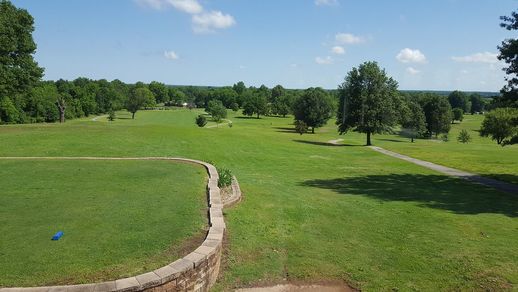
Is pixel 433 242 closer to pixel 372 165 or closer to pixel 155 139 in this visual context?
pixel 372 165

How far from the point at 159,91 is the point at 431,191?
6449 inches

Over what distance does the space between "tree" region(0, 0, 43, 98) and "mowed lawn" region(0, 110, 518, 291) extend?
14.7 m

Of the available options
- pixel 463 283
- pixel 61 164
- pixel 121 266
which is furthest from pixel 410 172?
pixel 121 266

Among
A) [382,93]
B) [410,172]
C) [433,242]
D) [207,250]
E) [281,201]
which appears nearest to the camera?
[207,250]

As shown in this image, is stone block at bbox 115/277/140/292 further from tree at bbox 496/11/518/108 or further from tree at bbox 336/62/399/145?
tree at bbox 336/62/399/145

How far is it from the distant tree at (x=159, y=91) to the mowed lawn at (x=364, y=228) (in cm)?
15061

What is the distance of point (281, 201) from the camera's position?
48.3ft

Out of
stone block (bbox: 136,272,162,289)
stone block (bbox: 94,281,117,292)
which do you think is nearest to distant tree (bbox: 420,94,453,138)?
stone block (bbox: 136,272,162,289)

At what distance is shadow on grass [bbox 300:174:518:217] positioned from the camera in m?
15.4

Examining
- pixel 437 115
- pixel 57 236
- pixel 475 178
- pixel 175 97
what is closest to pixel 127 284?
pixel 57 236

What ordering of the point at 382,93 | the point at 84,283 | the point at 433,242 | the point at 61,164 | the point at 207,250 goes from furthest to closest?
the point at 382,93 < the point at 61,164 < the point at 433,242 < the point at 207,250 < the point at 84,283

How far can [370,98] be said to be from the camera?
4672 centimetres

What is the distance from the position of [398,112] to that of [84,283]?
47134mm

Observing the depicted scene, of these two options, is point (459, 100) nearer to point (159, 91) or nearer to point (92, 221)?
point (159, 91)
